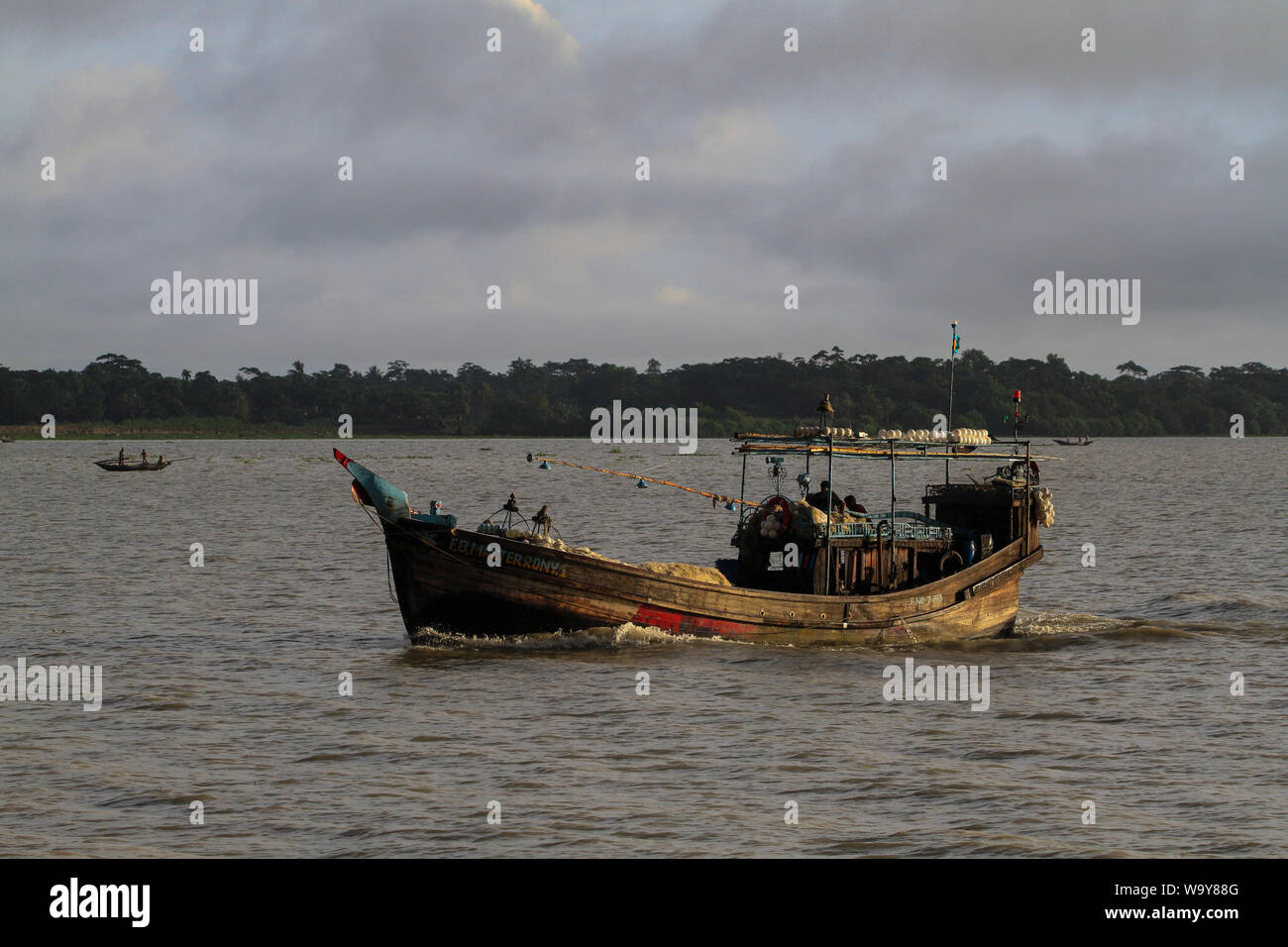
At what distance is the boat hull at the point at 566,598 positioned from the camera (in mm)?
22812

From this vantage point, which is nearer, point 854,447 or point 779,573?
point 854,447

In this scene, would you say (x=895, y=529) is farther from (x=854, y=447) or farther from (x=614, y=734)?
(x=614, y=734)

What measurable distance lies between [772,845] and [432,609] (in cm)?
1146

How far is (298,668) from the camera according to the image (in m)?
22.4

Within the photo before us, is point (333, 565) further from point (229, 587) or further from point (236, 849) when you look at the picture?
point (236, 849)

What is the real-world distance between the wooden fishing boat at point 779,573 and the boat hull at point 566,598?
2 centimetres

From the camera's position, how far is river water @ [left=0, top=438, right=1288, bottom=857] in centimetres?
1372

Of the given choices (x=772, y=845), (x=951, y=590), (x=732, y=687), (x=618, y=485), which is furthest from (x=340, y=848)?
(x=618, y=485)

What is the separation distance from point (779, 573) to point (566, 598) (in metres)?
4.83

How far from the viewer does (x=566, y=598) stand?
23.1m
